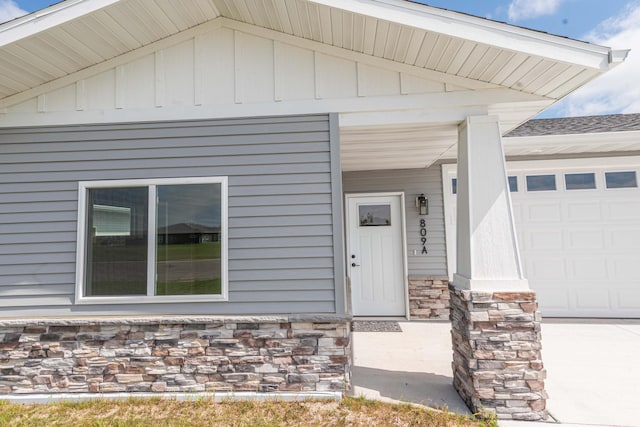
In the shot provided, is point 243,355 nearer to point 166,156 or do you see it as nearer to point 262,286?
point 262,286

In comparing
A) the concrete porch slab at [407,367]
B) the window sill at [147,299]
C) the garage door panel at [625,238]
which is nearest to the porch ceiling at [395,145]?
the window sill at [147,299]

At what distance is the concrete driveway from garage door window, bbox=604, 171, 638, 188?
2095 millimetres

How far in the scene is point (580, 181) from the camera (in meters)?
5.39

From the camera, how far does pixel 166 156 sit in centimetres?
337

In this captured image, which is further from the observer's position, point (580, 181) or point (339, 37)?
point (580, 181)

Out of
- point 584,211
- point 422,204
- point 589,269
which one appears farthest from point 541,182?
point 422,204

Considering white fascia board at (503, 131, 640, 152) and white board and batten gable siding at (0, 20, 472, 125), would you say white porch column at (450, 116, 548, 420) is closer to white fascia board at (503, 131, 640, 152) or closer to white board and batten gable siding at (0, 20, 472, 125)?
white board and batten gable siding at (0, 20, 472, 125)

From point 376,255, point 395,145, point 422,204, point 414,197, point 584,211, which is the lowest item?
point 376,255

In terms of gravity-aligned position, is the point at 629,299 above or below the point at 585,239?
below

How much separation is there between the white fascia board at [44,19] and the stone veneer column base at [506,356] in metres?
3.98

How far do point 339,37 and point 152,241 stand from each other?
2629mm

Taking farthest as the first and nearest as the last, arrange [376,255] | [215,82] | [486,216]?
[376,255], [215,82], [486,216]

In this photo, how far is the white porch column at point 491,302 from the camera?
2795 millimetres

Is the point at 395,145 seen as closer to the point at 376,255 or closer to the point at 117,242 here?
the point at 376,255
